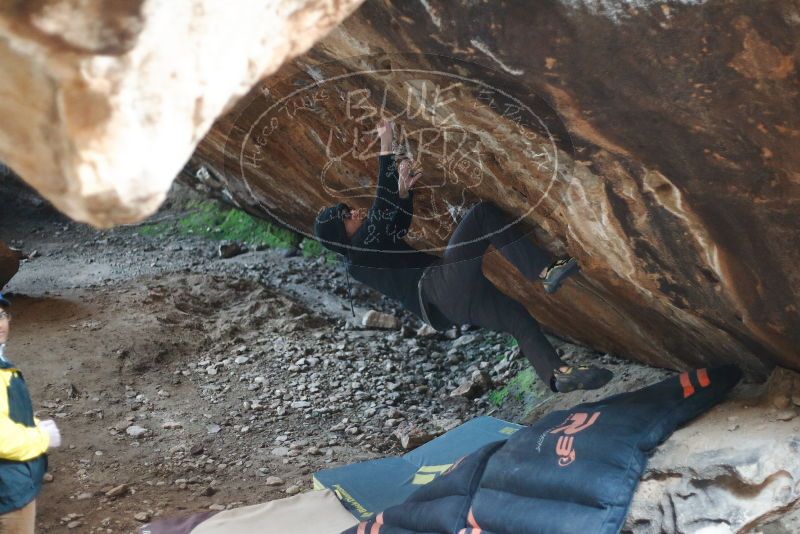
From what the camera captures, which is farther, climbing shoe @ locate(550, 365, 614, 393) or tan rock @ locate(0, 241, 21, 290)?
tan rock @ locate(0, 241, 21, 290)

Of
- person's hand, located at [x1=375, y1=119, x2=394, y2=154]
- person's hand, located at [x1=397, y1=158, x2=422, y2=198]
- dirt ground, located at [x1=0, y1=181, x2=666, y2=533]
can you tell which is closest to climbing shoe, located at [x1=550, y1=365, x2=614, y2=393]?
dirt ground, located at [x1=0, y1=181, x2=666, y2=533]

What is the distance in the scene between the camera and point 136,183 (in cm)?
123

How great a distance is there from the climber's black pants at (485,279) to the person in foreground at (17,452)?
5.12 feet

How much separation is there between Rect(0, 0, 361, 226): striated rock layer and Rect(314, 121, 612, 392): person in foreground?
1.33 meters

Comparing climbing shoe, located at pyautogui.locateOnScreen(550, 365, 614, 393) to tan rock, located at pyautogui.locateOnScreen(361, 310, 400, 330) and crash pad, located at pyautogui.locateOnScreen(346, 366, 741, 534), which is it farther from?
tan rock, located at pyautogui.locateOnScreen(361, 310, 400, 330)

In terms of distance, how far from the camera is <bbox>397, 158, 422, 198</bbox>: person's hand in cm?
262

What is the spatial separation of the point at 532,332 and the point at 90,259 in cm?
523

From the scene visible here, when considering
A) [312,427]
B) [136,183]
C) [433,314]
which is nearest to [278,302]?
[312,427]

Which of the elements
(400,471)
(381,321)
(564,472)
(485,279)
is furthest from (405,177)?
(381,321)

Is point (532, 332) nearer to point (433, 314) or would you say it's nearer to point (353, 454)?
point (433, 314)

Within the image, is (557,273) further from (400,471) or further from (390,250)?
(400,471)

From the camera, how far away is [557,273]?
3.26 meters

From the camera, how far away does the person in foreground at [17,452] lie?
2725mm

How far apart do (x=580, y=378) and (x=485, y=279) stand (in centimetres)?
57
